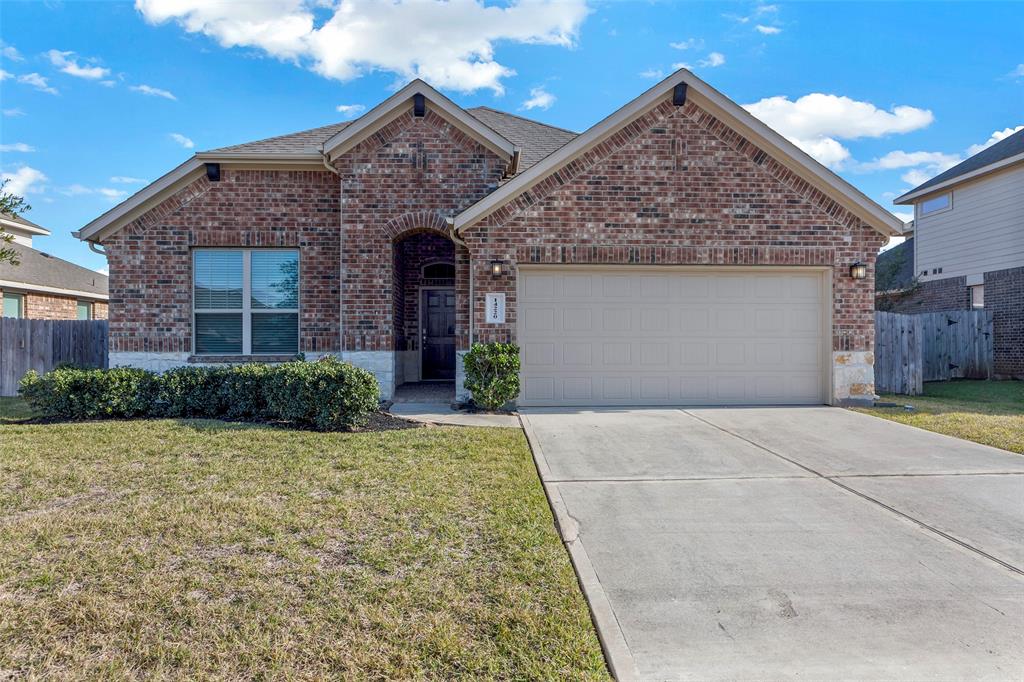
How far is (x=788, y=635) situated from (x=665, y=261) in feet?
23.6

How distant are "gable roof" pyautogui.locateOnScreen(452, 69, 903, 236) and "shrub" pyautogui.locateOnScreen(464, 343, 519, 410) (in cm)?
211

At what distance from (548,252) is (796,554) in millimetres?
6286

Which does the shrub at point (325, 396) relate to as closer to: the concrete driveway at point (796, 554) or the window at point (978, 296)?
the concrete driveway at point (796, 554)

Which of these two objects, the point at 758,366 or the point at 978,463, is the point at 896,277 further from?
the point at 978,463

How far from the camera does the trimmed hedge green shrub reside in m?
7.34

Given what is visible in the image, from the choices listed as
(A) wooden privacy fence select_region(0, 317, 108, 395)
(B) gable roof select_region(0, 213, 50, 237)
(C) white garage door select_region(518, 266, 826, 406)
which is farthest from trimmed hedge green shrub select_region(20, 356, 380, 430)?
(B) gable roof select_region(0, 213, 50, 237)

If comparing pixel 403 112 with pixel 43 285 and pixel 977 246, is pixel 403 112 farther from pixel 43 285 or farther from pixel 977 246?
pixel 977 246

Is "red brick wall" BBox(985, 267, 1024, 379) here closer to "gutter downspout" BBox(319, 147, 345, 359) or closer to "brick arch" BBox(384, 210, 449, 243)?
"brick arch" BBox(384, 210, 449, 243)

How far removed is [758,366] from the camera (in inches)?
379

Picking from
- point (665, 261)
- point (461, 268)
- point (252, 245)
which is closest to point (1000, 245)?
point (665, 261)

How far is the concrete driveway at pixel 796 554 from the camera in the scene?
106 inches

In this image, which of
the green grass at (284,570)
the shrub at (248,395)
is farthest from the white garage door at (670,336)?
the shrub at (248,395)

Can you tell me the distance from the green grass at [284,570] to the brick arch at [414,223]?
5129 mm

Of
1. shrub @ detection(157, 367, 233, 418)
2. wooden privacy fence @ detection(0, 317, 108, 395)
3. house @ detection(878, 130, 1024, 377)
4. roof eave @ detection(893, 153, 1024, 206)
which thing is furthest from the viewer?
roof eave @ detection(893, 153, 1024, 206)
